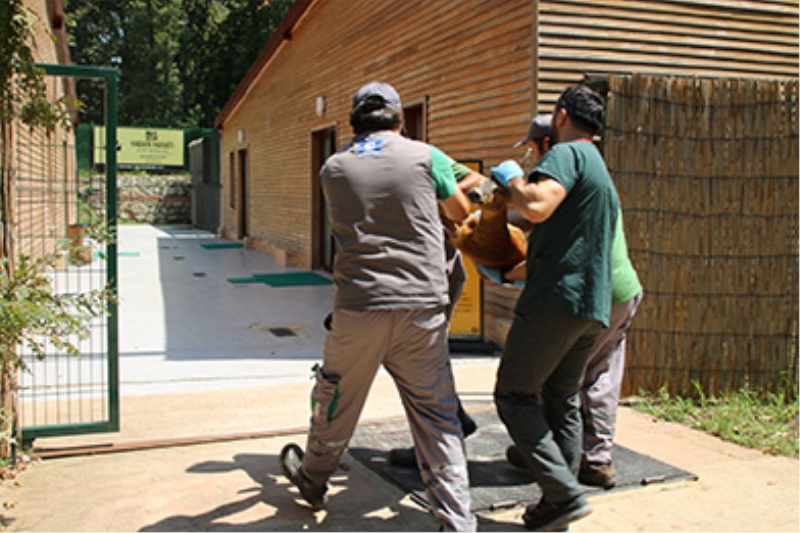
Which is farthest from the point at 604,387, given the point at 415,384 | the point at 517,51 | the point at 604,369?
the point at 517,51

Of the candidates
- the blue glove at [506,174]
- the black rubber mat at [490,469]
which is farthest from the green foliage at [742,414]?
the blue glove at [506,174]

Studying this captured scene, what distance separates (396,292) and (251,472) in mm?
1596

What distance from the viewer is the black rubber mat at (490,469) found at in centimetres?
370

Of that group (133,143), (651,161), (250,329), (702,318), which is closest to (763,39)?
(651,161)

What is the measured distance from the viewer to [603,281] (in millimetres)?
3270

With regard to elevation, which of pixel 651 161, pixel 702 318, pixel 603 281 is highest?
pixel 651 161

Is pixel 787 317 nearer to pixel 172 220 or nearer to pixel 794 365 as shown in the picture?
pixel 794 365

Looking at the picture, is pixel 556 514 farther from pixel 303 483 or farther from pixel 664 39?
pixel 664 39

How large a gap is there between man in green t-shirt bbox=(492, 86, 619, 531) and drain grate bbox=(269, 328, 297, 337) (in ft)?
16.8

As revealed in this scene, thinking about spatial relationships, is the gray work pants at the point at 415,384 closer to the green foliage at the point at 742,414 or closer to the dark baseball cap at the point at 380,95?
the dark baseball cap at the point at 380,95

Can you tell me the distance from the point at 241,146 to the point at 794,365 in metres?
18.6

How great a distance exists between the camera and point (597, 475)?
3766 millimetres

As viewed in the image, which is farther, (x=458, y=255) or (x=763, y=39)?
(x=763, y=39)

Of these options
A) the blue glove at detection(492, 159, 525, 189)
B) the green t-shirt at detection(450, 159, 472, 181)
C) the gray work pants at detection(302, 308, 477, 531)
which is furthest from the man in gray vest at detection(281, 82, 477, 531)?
the green t-shirt at detection(450, 159, 472, 181)
